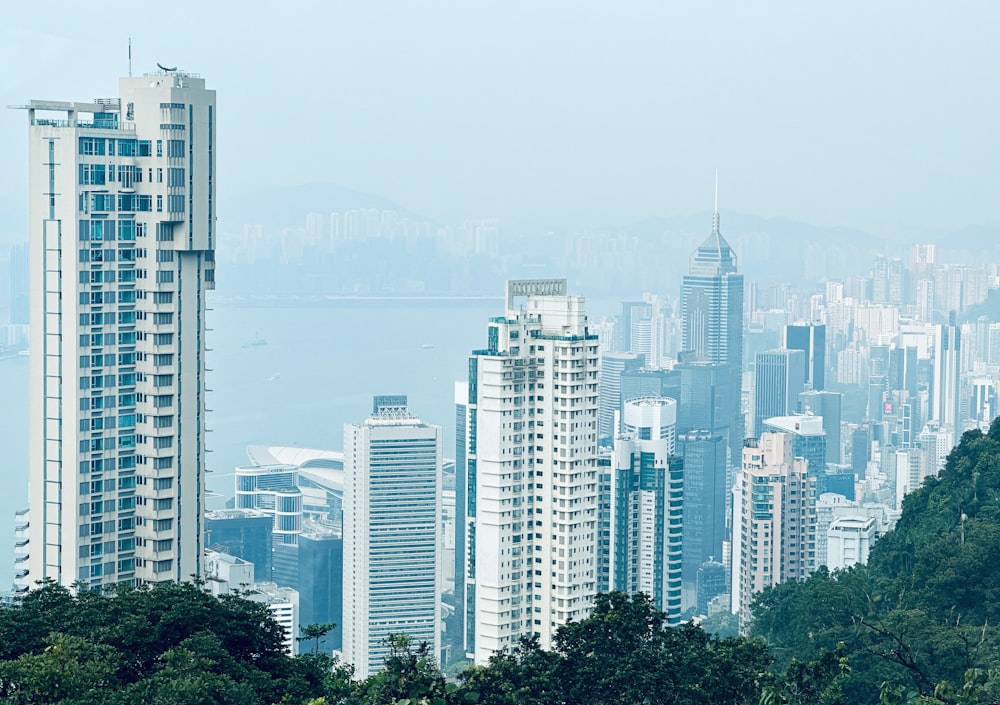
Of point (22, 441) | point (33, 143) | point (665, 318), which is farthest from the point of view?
point (665, 318)

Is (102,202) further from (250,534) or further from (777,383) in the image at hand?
(777,383)

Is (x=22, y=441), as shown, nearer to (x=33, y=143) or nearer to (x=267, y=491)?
(x=33, y=143)

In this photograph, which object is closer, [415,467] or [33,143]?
[33,143]

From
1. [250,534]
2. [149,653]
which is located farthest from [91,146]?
[250,534]

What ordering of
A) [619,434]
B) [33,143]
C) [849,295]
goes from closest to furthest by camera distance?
[33,143] → [619,434] → [849,295]

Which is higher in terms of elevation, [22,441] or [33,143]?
[33,143]

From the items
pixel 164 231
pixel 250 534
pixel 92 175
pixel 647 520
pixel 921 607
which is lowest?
pixel 250 534

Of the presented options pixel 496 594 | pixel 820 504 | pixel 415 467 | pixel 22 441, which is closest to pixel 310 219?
pixel 415 467

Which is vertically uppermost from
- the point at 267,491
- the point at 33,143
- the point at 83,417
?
the point at 33,143
